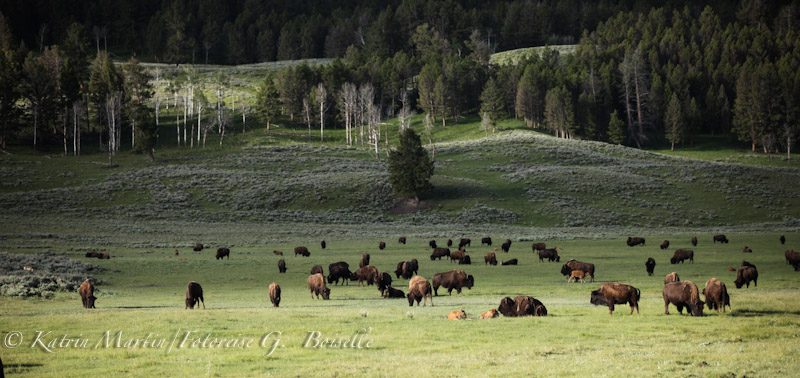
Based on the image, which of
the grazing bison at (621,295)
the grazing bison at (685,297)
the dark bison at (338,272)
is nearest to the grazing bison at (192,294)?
the dark bison at (338,272)

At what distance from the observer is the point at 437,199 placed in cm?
7962

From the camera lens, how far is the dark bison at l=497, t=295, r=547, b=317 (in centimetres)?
1883

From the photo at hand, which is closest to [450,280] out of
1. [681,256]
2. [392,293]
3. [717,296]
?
[392,293]

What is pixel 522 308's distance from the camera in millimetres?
19047

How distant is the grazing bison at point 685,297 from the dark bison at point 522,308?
148 inches

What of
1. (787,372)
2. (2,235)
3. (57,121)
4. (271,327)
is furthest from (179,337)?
(57,121)

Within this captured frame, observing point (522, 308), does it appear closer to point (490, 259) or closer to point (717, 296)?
point (717, 296)

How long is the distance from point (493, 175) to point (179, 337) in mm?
78869

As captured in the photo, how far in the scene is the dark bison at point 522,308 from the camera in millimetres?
18828

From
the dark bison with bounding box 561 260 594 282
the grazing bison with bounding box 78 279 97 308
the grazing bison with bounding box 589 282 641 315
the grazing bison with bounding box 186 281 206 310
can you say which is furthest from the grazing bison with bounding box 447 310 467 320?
the dark bison with bounding box 561 260 594 282

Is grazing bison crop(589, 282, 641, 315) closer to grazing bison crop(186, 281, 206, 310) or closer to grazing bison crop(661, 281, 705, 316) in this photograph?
grazing bison crop(661, 281, 705, 316)

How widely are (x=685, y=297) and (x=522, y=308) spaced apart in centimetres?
491

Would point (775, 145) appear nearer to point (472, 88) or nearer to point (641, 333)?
point (472, 88)

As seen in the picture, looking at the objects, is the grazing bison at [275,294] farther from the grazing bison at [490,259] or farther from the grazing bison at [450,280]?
the grazing bison at [490,259]
